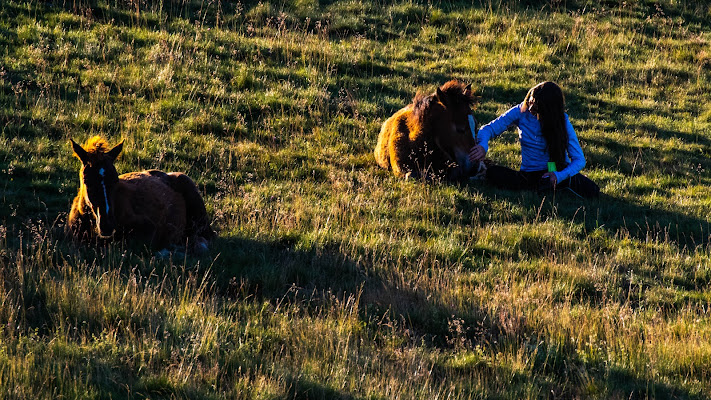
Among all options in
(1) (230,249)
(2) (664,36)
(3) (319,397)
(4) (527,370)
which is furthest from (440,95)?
(2) (664,36)

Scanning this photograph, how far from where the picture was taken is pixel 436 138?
37.2 feet

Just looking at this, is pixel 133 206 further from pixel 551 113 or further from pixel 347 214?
pixel 551 113

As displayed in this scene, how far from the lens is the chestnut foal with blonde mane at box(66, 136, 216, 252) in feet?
24.5

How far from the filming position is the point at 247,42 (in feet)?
53.2

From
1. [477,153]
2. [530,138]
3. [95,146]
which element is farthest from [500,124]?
[95,146]

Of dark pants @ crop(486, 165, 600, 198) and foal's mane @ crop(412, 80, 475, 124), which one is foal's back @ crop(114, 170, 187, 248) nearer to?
foal's mane @ crop(412, 80, 475, 124)

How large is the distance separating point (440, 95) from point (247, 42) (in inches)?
262

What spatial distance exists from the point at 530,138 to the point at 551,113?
2.08 ft

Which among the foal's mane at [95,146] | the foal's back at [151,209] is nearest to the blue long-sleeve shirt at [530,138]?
the foal's back at [151,209]

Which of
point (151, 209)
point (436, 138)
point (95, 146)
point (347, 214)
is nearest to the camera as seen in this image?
point (95, 146)

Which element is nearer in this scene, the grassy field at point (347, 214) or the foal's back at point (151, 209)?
the grassy field at point (347, 214)

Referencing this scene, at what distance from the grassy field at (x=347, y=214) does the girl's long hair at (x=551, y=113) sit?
2.69 feet

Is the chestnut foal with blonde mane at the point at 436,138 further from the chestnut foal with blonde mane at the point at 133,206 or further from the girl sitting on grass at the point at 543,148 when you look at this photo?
the chestnut foal with blonde mane at the point at 133,206

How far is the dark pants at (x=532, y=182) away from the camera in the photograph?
11047 millimetres
